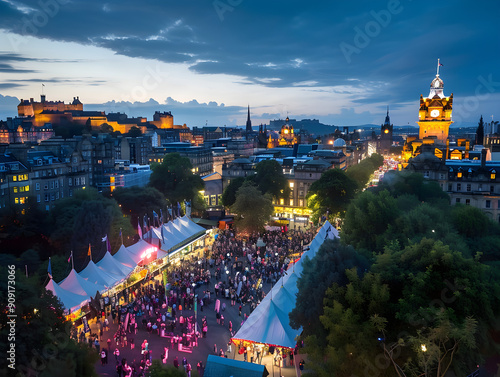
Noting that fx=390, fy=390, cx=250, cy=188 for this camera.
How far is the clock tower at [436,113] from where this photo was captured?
95.5m

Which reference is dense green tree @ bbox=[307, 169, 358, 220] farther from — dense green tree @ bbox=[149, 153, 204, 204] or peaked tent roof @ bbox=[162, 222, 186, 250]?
peaked tent roof @ bbox=[162, 222, 186, 250]

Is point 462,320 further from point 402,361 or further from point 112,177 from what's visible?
point 112,177

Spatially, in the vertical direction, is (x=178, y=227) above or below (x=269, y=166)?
below

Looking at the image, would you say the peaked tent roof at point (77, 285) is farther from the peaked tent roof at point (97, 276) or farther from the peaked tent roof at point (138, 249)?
the peaked tent roof at point (138, 249)

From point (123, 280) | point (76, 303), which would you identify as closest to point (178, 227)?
point (123, 280)

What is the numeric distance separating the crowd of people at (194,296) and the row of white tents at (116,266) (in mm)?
1681

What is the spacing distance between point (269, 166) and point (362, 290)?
131 feet

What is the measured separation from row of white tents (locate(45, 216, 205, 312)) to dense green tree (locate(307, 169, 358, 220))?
16291 millimetres

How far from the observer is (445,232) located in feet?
87.2

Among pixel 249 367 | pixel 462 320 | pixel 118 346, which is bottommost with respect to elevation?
pixel 118 346

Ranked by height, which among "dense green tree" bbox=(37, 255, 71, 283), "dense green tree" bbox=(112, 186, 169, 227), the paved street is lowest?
the paved street

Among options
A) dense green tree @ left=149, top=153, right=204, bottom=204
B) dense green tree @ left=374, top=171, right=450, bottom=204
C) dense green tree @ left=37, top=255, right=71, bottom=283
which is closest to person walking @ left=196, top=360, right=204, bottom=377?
dense green tree @ left=37, top=255, right=71, bottom=283

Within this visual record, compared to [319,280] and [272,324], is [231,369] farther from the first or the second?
[319,280]

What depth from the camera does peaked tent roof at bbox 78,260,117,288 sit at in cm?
2336
